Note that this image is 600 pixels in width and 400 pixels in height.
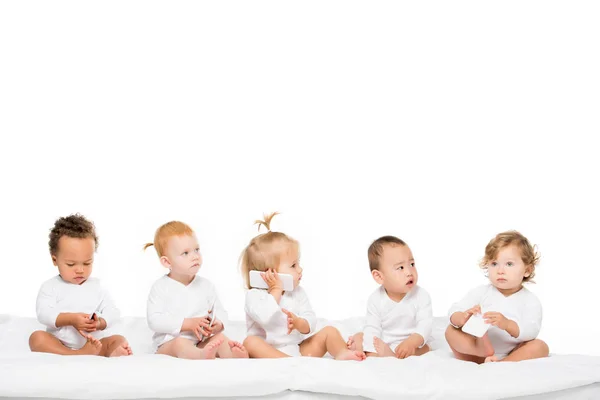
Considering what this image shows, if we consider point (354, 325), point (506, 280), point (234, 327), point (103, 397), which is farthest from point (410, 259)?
point (103, 397)

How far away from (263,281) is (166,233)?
1.86 feet

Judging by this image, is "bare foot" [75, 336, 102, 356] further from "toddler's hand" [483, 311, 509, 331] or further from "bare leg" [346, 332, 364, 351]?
"toddler's hand" [483, 311, 509, 331]

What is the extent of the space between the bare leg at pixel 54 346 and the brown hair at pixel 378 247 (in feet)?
4.85

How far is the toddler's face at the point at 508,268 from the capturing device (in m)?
4.81

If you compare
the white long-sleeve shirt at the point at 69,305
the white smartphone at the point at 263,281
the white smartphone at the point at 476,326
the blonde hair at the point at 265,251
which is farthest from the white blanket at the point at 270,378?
the blonde hair at the point at 265,251

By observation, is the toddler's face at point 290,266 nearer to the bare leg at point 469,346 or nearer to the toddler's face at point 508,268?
the bare leg at point 469,346

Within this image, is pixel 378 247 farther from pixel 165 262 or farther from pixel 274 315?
pixel 165 262

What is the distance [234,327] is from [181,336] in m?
0.94

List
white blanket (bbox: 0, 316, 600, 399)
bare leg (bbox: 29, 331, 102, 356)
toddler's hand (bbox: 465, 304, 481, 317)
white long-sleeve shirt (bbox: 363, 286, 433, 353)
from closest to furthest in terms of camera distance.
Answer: white blanket (bbox: 0, 316, 600, 399)
toddler's hand (bbox: 465, 304, 481, 317)
bare leg (bbox: 29, 331, 102, 356)
white long-sleeve shirt (bbox: 363, 286, 433, 353)

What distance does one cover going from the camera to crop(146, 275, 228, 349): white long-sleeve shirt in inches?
190

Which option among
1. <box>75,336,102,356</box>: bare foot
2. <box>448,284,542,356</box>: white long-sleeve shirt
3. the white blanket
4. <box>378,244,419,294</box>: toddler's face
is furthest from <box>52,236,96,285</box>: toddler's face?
<box>448,284,542,356</box>: white long-sleeve shirt

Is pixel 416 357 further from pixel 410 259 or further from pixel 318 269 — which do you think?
pixel 318 269

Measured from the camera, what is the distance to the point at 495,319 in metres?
4.65

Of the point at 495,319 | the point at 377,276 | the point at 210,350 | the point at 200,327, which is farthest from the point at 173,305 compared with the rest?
the point at 495,319
